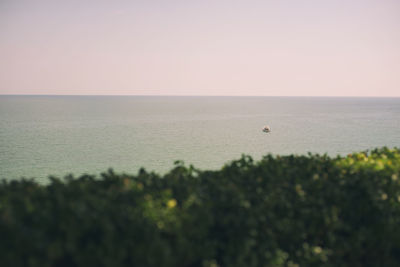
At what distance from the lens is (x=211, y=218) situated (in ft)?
12.8

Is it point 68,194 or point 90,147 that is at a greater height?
point 68,194

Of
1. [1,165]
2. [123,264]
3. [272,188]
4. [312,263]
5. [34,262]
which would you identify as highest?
[272,188]

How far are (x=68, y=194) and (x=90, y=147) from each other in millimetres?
41148

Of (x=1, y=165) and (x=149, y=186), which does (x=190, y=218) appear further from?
(x=1, y=165)

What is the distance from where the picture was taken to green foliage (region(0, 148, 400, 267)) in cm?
325

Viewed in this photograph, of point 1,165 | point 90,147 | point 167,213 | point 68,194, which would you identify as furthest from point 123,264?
point 90,147

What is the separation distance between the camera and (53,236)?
3.24 meters

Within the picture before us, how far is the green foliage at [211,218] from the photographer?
10.7 feet

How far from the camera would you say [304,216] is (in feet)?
14.9

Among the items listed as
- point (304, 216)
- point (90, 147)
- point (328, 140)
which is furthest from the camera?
point (328, 140)

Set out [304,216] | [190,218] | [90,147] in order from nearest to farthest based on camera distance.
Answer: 1. [190,218]
2. [304,216]
3. [90,147]

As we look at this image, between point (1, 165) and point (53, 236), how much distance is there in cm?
3433

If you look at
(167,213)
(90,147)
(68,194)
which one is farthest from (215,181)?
(90,147)

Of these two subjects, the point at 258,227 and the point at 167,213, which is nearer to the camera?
the point at 167,213
